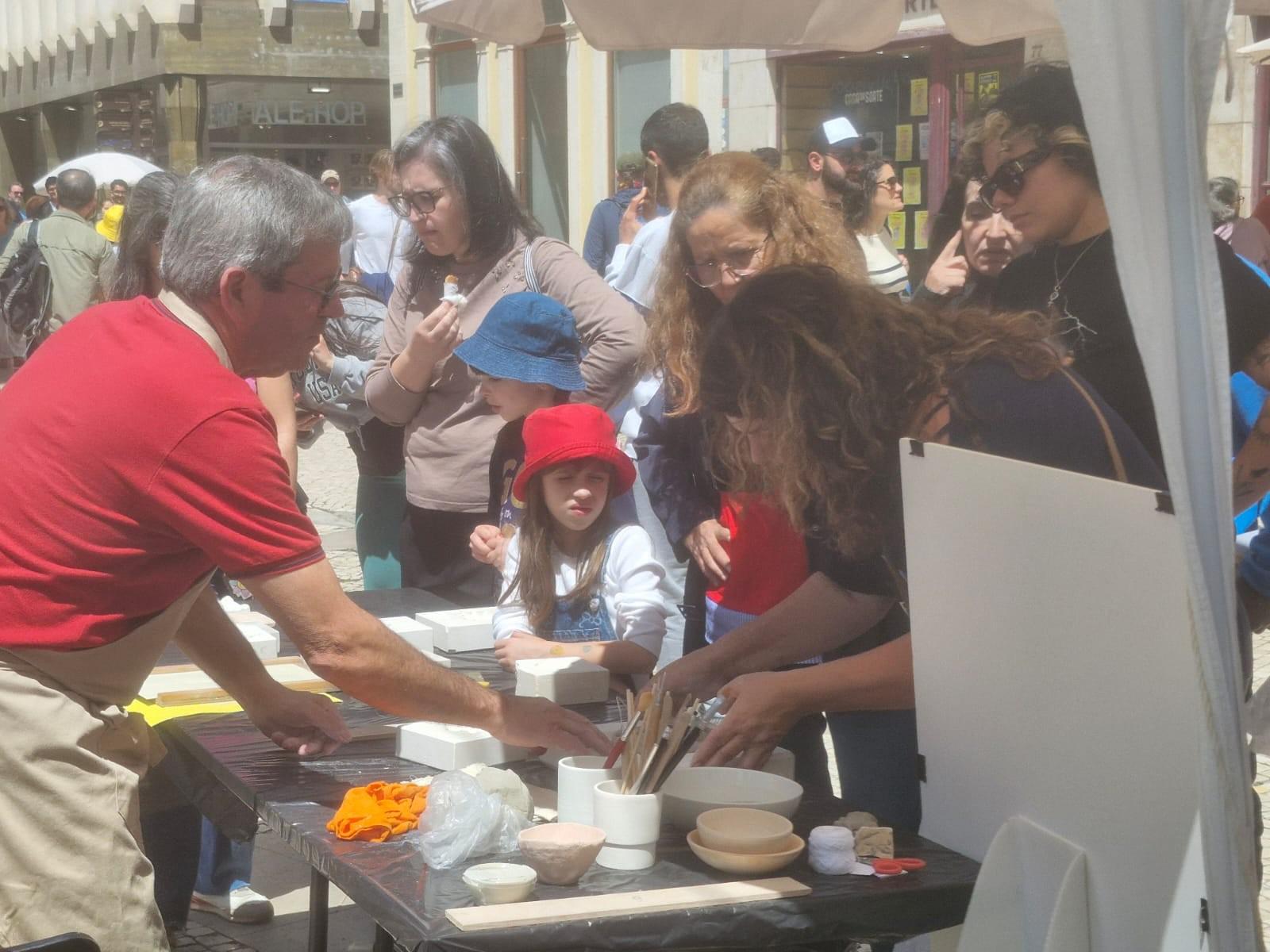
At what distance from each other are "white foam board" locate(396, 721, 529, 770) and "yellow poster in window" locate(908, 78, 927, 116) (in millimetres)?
8838

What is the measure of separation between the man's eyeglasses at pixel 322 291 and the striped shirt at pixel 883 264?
304 cm

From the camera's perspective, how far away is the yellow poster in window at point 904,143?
10.5 m

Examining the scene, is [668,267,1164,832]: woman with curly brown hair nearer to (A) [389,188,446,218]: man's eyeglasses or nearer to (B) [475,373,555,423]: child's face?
(B) [475,373,555,423]: child's face

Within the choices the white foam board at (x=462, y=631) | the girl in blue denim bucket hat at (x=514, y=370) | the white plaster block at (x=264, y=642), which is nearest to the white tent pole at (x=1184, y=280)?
the white foam board at (x=462, y=631)

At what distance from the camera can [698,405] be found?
2936 millimetres

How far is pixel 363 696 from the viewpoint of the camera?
207cm

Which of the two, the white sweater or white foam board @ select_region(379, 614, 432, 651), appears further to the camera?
white foam board @ select_region(379, 614, 432, 651)

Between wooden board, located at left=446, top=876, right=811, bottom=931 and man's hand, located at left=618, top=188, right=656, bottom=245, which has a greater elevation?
man's hand, located at left=618, top=188, right=656, bottom=245

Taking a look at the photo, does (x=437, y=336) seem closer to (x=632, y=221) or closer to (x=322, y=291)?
(x=322, y=291)

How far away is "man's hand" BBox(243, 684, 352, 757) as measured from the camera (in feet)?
7.52

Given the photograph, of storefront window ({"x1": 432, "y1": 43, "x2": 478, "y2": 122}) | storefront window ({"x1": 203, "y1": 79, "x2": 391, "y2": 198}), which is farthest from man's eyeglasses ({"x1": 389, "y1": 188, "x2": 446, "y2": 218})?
storefront window ({"x1": 203, "y1": 79, "x2": 391, "y2": 198})

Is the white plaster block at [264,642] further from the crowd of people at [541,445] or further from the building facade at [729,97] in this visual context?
the building facade at [729,97]

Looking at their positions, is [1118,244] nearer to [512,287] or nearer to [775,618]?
[775,618]

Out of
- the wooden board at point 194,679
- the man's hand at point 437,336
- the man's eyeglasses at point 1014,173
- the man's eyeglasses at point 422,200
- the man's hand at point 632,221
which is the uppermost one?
the man's eyeglasses at point 1014,173
